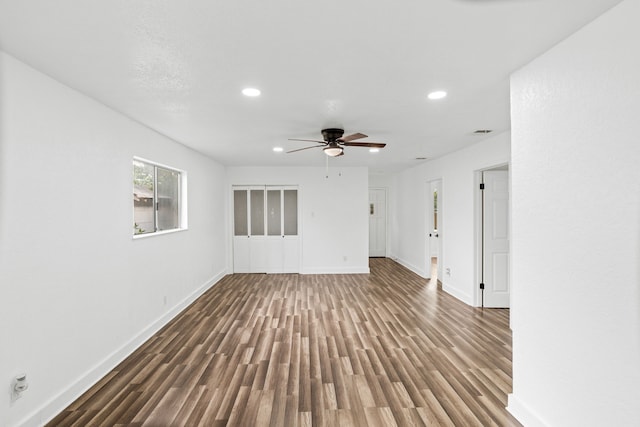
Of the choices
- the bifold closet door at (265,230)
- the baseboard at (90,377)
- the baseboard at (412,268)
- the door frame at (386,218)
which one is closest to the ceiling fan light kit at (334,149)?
the baseboard at (90,377)

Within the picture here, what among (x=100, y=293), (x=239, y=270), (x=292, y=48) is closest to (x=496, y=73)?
(x=292, y=48)

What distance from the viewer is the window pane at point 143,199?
3558mm

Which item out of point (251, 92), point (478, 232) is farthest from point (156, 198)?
point (478, 232)

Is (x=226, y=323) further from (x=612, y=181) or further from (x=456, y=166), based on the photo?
(x=456, y=166)

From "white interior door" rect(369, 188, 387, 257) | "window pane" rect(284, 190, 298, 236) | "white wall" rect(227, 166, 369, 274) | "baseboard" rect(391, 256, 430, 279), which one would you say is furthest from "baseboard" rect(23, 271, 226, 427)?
"white interior door" rect(369, 188, 387, 257)

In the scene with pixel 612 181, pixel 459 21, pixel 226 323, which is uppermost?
pixel 459 21

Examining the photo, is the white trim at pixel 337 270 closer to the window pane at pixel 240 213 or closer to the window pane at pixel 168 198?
the window pane at pixel 240 213

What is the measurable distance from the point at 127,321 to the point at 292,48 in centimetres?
309

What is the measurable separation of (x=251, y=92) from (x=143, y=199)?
216 cm

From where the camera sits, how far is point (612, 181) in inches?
→ 59.2

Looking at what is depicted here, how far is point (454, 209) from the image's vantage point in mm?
5270

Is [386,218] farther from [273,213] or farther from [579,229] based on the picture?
[579,229]

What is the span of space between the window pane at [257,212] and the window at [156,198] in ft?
7.79

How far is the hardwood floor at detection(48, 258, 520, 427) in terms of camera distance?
223 cm
